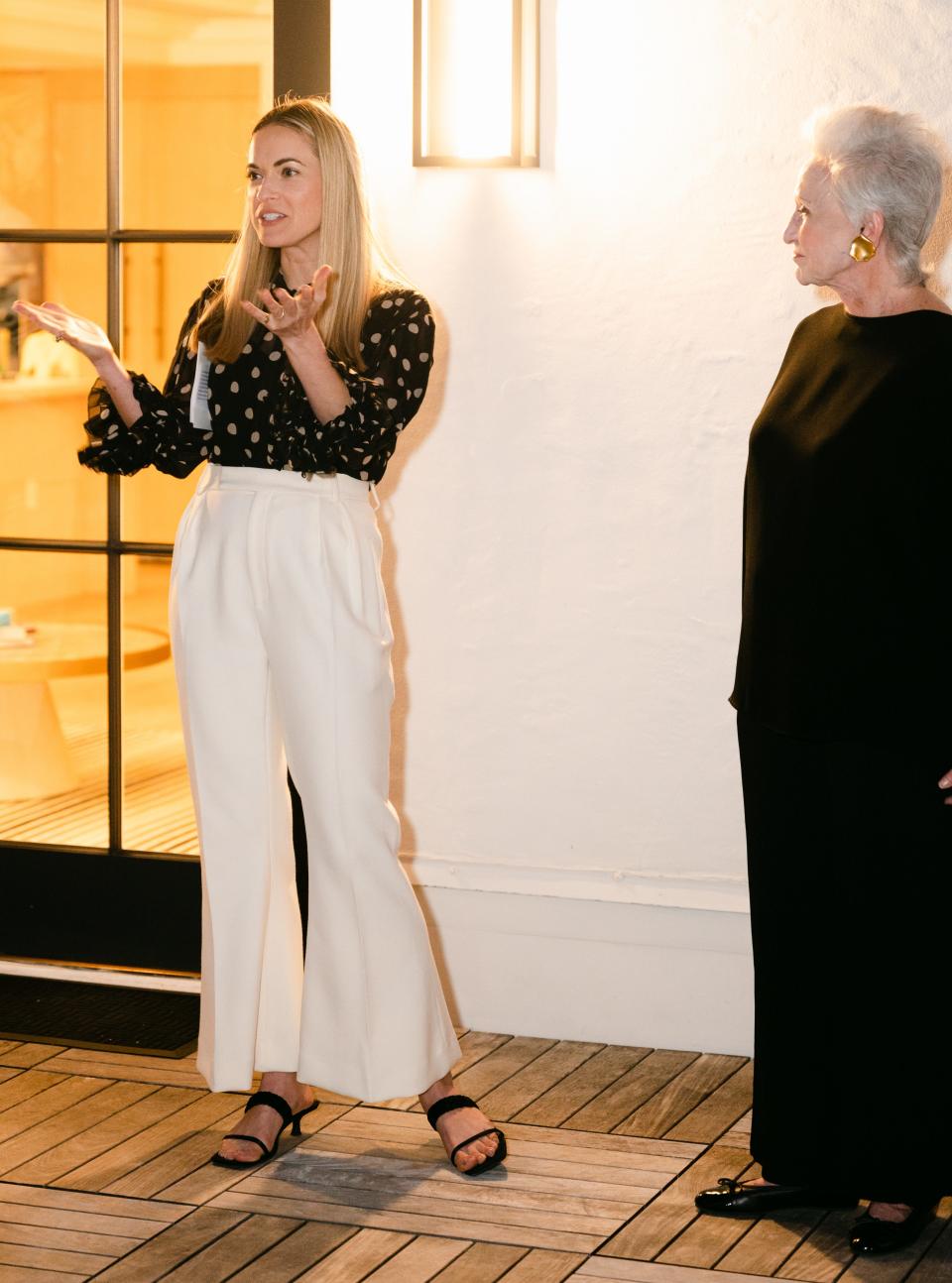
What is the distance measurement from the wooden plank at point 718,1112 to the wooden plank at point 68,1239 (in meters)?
0.94

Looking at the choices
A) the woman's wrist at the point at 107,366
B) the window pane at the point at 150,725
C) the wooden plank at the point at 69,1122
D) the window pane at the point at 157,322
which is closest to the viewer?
the woman's wrist at the point at 107,366

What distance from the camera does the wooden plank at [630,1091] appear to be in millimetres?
3062

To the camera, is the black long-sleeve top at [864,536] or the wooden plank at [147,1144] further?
the wooden plank at [147,1144]

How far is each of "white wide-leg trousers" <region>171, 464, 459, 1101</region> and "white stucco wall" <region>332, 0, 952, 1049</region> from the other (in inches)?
25.7

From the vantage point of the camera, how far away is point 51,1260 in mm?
2498

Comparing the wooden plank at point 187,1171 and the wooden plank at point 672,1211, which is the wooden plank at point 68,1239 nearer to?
the wooden plank at point 187,1171

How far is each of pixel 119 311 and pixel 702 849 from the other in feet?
5.09

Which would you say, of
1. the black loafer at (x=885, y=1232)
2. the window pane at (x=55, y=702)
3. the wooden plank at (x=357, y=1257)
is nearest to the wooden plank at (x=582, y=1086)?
the wooden plank at (x=357, y=1257)

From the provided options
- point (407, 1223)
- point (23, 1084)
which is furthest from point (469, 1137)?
point (23, 1084)

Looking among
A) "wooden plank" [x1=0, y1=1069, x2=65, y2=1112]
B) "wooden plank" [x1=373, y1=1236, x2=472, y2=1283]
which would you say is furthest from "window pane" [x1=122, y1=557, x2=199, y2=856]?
"wooden plank" [x1=373, y1=1236, x2=472, y2=1283]

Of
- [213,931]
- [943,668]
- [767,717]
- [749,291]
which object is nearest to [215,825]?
[213,931]

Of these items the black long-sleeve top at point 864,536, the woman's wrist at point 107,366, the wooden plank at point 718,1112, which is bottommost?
the wooden plank at point 718,1112

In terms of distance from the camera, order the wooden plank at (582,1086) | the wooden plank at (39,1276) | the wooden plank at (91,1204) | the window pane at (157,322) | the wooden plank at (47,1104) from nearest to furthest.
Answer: the wooden plank at (39,1276) < the wooden plank at (91,1204) < the wooden plank at (47,1104) < the wooden plank at (582,1086) < the window pane at (157,322)

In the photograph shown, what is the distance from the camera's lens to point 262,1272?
246cm
